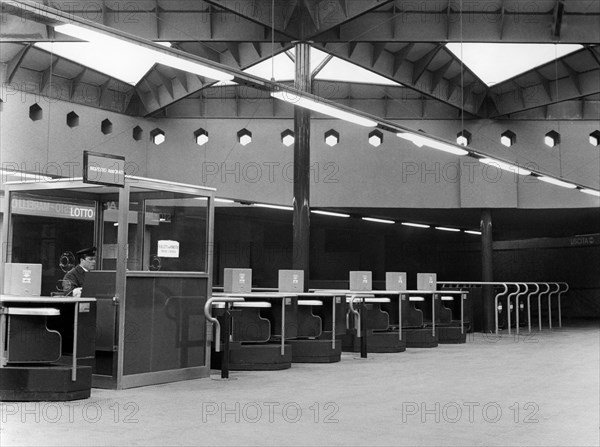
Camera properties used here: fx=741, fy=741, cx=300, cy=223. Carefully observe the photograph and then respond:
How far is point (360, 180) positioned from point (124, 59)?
21.7 ft

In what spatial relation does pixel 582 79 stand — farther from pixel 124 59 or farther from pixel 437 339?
pixel 124 59

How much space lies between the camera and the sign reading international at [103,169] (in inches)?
316

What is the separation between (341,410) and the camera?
706 cm

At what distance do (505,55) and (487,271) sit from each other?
624cm

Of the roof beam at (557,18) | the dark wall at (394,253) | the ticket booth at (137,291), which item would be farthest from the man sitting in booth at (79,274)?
the dark wall at (394,253)

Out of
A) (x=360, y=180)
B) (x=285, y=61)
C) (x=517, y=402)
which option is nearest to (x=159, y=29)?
(x=285, y=61)

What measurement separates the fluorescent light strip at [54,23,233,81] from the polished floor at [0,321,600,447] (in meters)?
3.46

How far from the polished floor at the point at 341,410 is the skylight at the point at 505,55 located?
7.29 meters

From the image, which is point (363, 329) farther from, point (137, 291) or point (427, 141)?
→ point (137, 291)

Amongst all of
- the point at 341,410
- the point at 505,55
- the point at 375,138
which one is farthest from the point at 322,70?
the point at 341,410

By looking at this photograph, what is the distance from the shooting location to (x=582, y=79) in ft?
55.7

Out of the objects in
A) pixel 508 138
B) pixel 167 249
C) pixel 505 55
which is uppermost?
pixel 505 55

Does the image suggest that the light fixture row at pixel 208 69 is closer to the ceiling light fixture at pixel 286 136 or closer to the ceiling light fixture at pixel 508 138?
the ceiling light fixture at pixel 508 138

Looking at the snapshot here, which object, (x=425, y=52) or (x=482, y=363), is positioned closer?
(x=482, y=363)
